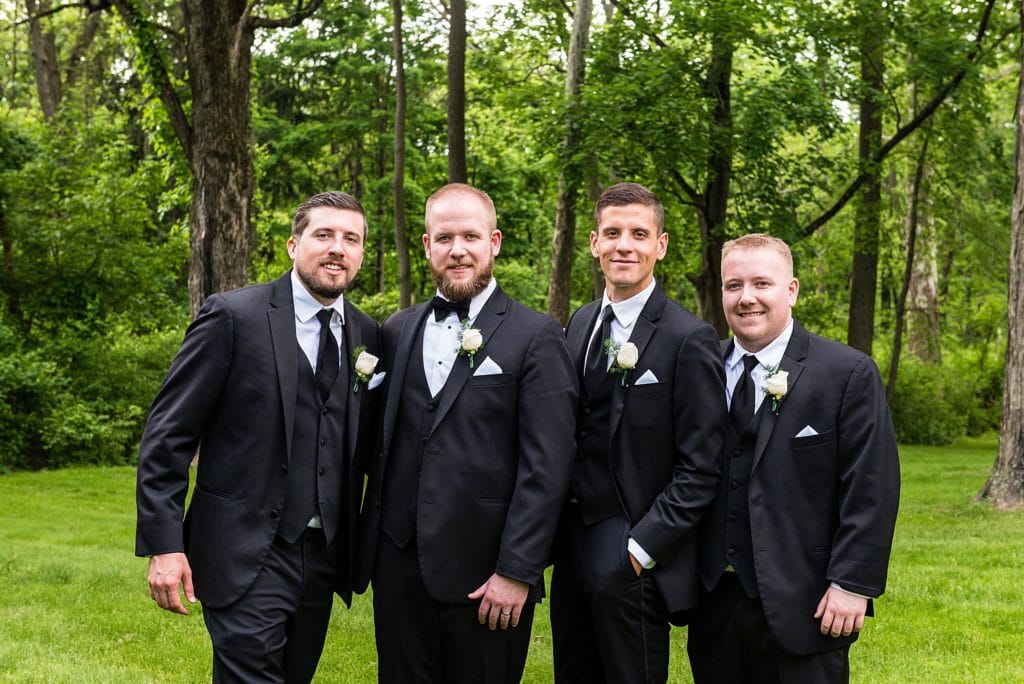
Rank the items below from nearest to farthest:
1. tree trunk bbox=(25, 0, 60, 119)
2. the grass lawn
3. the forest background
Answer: the grass lawn → the forest background → tree trunk bbox=(25, 0, 60, 119)

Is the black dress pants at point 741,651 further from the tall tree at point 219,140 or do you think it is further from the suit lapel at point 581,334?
the tall tree at point 219,140

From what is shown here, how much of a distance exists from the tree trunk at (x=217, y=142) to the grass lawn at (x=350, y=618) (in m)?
3.17

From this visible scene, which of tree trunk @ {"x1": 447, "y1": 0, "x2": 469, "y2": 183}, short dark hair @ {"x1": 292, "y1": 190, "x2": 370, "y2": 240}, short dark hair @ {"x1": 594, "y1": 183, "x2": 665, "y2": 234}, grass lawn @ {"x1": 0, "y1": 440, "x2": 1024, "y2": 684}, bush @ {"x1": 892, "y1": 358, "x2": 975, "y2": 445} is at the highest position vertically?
tree trunk @ {"x1": 447, "y1": 0, "x2": 469, "y2": 183}

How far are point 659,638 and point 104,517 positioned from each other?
11.0 m

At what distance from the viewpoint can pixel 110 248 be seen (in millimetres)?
19406

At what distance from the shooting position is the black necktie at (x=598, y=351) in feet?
13.5

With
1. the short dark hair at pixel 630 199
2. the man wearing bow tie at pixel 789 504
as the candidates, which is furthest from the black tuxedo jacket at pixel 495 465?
the man wearing bow tie at pixel 789 504

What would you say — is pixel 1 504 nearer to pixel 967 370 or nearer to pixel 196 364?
pixel 196 364

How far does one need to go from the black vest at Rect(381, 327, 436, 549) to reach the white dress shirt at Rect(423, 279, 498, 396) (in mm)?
33

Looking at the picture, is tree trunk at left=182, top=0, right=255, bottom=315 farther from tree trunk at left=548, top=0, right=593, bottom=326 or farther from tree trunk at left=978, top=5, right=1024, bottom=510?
tree trunk at left=978, top=5, right=1024, bottom=510

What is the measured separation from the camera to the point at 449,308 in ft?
13.5

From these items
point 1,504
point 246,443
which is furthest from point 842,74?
point 246,443

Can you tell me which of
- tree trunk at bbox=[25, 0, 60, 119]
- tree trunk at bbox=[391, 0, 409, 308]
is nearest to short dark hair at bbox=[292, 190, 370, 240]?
tree trunk at bbox=[391, 0, 409, 308]

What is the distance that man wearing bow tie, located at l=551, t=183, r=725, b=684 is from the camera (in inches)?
151
